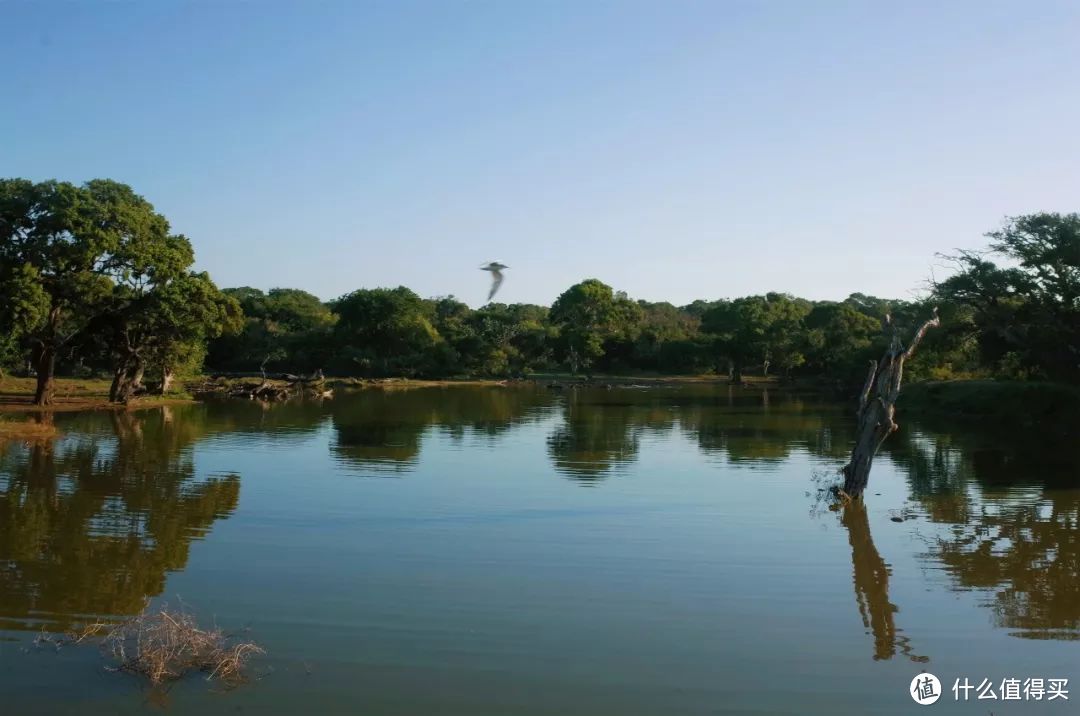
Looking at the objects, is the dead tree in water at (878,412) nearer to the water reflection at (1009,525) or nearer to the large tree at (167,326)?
the water reflection at (1009,525)

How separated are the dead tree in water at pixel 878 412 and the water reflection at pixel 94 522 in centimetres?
1185

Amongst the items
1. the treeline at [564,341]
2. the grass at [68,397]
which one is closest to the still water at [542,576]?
the grass at [68,397]

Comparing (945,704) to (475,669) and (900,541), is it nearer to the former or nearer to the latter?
(475,669)

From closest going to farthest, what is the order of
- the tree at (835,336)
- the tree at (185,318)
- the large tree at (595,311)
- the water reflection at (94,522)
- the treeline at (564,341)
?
the water reflection at (94,522)
the tree at (185,318)
the tree at (835,336)
the treeline at (564,341)
the large tree at (595,311)

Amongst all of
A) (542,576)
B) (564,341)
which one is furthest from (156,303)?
(564,341)

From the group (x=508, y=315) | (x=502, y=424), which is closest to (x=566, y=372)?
(x=508, y=315)

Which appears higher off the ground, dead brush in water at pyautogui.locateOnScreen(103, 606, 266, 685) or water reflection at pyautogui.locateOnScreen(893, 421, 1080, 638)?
water reflection at pyautogui.locateOnScreen(893, 421, 1080, 638)

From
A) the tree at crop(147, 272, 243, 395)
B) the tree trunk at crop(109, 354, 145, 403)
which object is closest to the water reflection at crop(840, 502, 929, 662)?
the tree at crop(147, 272, 243, 395)

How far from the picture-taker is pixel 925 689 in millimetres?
8133

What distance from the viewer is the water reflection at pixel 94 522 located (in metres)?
10.2

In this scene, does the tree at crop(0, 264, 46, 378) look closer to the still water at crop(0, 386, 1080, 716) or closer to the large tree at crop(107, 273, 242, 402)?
the large tree at crop(107, 273, 242, 402)

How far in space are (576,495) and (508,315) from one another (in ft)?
254

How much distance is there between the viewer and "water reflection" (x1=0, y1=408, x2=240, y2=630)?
10.2m

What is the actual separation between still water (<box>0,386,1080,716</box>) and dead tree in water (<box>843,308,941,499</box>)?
90 cm
